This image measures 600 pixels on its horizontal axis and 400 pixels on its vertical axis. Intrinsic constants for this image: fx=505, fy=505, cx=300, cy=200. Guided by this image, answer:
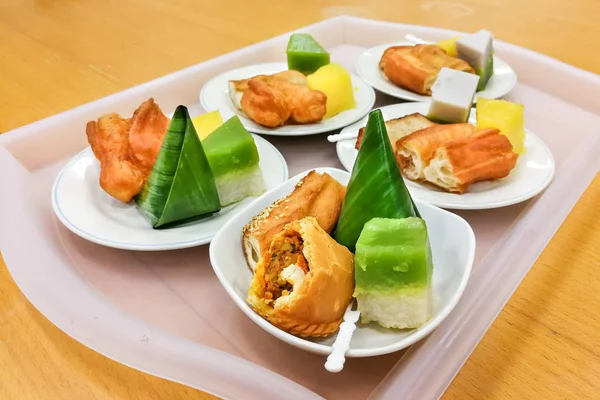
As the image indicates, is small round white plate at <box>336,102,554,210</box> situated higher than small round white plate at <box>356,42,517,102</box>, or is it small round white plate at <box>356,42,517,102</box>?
small round white plate at <box>336,102,554,210</box>

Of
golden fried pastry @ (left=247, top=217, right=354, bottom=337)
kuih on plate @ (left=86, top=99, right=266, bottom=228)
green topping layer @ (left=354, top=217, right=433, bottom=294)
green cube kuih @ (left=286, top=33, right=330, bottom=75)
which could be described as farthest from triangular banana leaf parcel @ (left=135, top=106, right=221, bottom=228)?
green cube kuih @ (left=286, top=33, right=330, bottom=75)

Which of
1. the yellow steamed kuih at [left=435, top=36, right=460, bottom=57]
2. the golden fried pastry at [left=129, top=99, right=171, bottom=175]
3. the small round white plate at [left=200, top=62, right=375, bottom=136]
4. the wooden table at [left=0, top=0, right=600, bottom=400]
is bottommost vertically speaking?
the wooden table at [left=0, top=0, right=600, bottom=400]

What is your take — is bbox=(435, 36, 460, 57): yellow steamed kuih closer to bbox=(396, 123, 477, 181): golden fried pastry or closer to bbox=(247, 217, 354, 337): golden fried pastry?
bbox=(396, 123, 477, 181): golden fried pastry

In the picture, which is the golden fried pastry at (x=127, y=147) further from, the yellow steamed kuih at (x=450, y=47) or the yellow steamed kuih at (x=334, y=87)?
the yellow steamed kuih at (x=450, y=47)

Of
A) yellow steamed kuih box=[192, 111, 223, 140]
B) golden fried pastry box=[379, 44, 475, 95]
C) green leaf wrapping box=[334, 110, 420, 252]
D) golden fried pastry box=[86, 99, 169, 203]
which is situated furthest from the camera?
golden fried pastry box=[379, 44, 475, 95]

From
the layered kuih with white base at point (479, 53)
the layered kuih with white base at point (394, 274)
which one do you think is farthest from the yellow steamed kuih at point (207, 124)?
the layered kuih with white base at point (479, 53)

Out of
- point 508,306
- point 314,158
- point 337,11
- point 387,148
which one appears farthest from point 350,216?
point 337,11

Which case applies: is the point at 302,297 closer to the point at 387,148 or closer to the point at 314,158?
the point at 387,148
